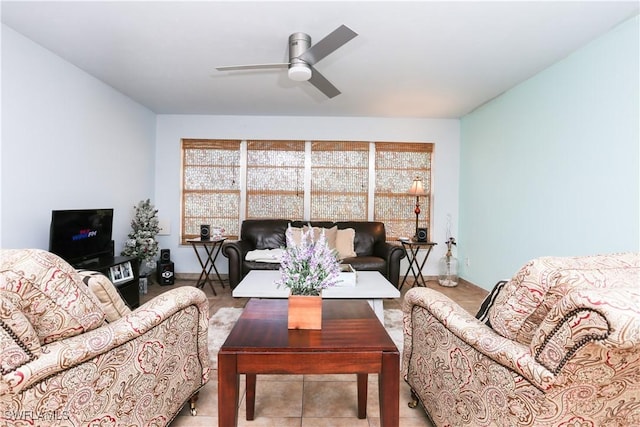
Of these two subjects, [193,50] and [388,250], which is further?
[388,250]

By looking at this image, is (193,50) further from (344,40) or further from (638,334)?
(638,334)

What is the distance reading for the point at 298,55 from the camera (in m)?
2.54

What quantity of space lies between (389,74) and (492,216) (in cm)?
223

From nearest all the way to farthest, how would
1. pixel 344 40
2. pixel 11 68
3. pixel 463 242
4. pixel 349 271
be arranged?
1. pixel 344 40
2. pixel 11 68
3. pixel 349 271
4. pixel 463 242

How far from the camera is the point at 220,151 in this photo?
5188 mm

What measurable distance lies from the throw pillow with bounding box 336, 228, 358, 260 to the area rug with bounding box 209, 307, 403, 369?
3.26 feet

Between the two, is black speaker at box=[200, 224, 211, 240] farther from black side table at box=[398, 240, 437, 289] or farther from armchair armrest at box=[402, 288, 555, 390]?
armchair armrest at box=[402, 288, 555, 390]

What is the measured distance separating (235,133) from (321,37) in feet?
9.22

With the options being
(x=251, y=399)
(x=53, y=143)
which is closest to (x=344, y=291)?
(x=251, y=399)

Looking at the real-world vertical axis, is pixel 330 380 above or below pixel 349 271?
Answer: below

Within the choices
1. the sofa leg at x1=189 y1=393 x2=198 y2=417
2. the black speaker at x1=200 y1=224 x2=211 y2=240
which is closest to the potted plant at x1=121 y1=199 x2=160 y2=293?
the black speaker at x1=200 y1=224 x2=211 y2=240

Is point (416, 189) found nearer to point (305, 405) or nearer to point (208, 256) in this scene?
point (208, 256)

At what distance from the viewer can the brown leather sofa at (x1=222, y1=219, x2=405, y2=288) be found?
13.0ft

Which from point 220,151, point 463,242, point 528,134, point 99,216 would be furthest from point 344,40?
point 463,242
